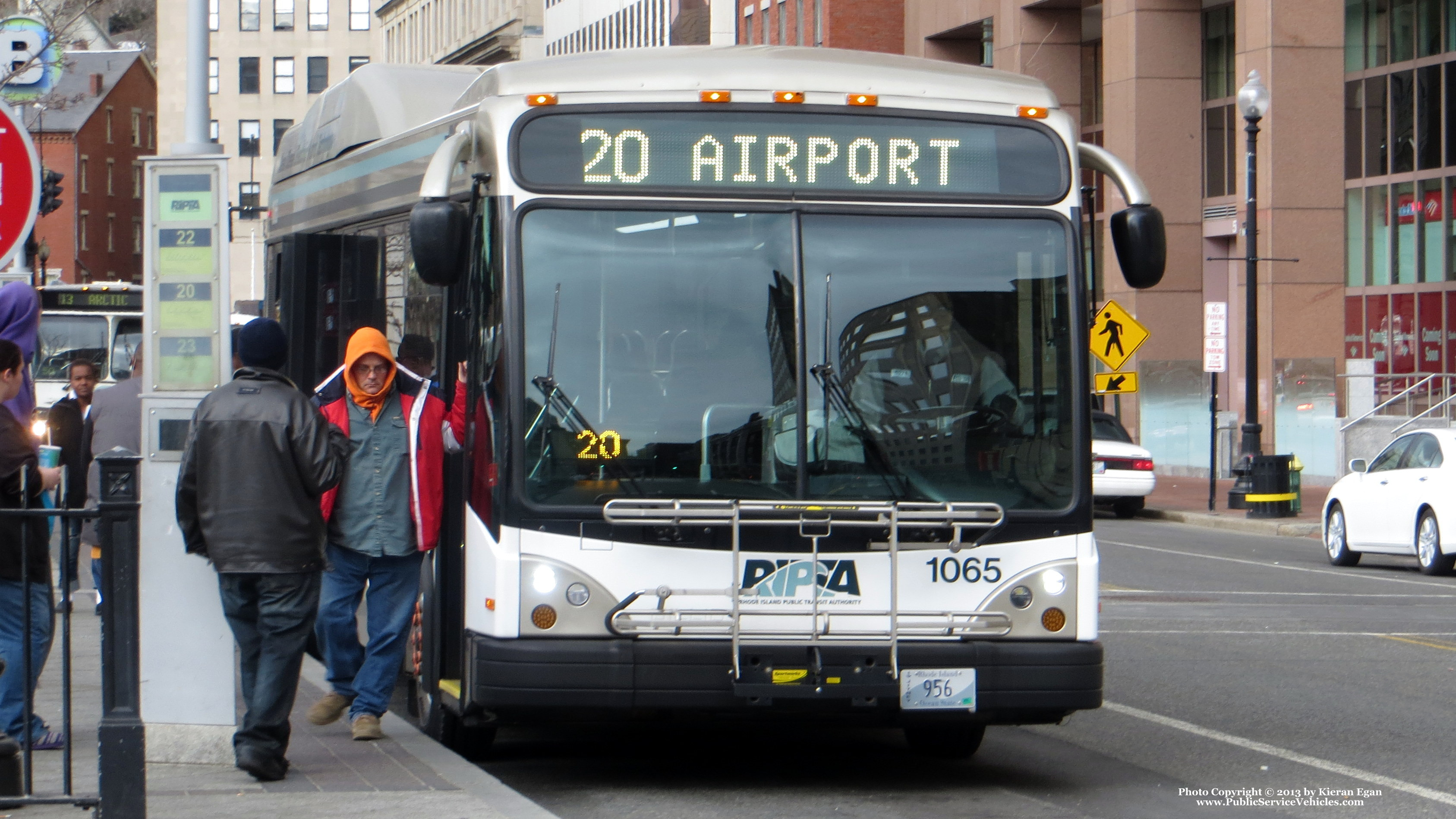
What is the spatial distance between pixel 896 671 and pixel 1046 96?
2.46 metres

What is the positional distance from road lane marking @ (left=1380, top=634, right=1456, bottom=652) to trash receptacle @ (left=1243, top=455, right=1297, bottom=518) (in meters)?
14.3

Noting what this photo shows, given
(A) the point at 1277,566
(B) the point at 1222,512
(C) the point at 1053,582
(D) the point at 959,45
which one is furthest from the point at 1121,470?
(D) the point at 959,45

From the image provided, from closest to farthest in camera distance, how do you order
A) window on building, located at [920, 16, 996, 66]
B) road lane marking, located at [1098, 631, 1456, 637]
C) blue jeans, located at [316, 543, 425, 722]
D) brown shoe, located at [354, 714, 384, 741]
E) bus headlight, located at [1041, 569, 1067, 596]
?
1. bus headlight, located at [1041, 569, 1067, 596]
2. brown shoe, located at [354, 714, 384, 741]
3. blue jeans, located at [316, 543, 425, 722]
4. road lane marking, located at [1098, 631, 1456, 637]
5. window on building, located at [920, 16, 996, 66]

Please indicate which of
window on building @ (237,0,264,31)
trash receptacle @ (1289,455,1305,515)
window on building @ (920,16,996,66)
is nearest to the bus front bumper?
trash receptacle @ (1289,455,1305,515)

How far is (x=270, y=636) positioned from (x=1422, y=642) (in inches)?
372

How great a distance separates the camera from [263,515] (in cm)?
743

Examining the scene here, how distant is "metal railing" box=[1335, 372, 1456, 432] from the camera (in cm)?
3478

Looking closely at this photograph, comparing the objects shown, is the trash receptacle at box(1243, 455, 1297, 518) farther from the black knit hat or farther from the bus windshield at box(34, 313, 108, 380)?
the black knit hat

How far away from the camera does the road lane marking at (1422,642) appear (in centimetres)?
1391

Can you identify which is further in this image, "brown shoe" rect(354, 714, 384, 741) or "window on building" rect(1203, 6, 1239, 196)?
"window on building" rect(1203, 6, 1239, 196)

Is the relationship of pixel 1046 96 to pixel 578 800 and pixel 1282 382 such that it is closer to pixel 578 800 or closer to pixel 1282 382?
pixel 578 800

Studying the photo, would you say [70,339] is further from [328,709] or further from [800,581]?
[800,581]

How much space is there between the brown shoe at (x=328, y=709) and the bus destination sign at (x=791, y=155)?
2433 mm

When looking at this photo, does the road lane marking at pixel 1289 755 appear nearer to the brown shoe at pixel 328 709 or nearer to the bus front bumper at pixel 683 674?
the bus front bumper at pixel 683 674
